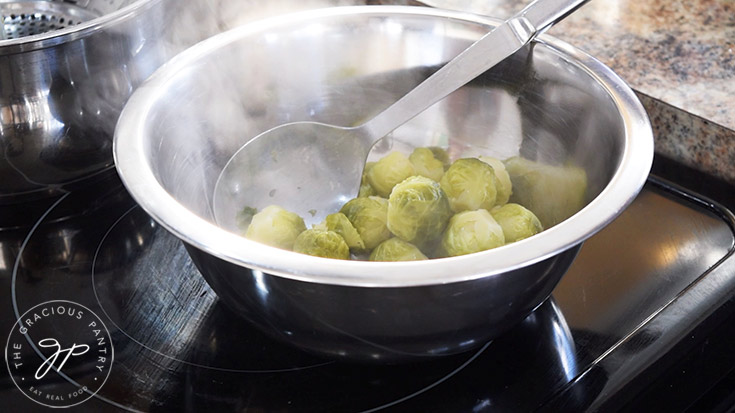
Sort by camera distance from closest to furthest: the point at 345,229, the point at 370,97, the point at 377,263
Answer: the point at 377,263, the point at 345,229, the point at 370,97

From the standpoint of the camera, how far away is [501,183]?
3.90ft

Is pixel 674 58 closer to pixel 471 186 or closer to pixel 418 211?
pixel 471 186

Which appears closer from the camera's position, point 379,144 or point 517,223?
point 517,223

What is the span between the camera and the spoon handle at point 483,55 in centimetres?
105

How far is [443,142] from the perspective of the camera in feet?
4.46

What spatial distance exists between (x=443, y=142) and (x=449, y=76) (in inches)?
10.1

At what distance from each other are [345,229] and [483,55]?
1.13ft

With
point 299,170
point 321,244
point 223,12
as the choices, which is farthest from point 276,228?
point 223,12

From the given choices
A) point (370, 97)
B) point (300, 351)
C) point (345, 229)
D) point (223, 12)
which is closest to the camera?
point (300, 351)

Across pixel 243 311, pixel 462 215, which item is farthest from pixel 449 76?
pixel 243 311

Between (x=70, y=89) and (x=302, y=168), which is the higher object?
(x=70, y=89)

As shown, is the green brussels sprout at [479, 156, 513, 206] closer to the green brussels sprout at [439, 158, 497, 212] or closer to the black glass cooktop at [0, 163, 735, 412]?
the green brussels sprout at [439, 158, 497, 212]

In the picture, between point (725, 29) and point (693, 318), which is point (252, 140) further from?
point (725, 29)

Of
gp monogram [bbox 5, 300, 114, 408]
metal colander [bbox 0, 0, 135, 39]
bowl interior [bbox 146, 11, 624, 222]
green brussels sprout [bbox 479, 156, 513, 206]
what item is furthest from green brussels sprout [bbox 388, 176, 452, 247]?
metal colander [bbox 0, 0, 135, 39]
